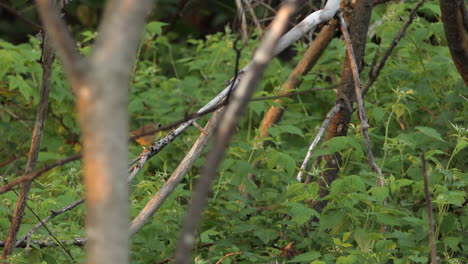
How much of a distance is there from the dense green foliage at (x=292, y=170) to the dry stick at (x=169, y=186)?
13.0 inches

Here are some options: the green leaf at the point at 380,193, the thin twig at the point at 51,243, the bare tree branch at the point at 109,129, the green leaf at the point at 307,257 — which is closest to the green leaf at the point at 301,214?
the green leaf at the point at 307,257

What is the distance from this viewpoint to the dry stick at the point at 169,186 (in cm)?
246

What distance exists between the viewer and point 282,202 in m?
3.19

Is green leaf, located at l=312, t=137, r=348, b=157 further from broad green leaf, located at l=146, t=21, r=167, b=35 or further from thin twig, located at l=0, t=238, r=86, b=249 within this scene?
broad green leaf, located at l=146, t=21, r=167, b=35

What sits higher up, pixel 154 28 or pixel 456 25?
pixel 456 25

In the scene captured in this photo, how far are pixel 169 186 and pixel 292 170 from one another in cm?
82

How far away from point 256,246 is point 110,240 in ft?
7.22

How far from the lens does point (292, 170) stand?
323 centimetres

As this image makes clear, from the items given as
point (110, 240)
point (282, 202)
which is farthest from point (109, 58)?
point (282, 202)

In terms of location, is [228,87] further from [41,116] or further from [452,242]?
[452,242]

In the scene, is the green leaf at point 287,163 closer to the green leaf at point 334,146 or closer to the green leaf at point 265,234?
the green leaf at point 334,146

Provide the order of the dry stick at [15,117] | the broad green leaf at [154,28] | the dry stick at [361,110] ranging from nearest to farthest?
the dry stick at [361,110]
the dry stick at [15,117]
the broad green leaf at [154,28]

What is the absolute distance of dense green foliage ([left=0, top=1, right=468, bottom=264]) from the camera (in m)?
3.00

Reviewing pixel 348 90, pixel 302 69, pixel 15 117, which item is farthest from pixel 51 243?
pixel 15 117
